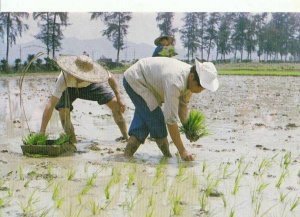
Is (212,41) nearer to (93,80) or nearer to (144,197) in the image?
(93,80)

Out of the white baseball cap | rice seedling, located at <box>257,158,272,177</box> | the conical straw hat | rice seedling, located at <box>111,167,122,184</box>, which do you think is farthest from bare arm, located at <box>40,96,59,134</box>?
rice seedling, located at <box>257,158,272,177</box>

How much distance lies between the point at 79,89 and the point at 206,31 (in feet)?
3.59

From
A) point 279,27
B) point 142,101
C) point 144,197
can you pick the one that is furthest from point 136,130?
point 279,27

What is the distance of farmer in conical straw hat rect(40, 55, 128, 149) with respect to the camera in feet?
12.6

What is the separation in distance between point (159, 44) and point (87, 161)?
102 cm

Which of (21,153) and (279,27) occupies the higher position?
(279,27)

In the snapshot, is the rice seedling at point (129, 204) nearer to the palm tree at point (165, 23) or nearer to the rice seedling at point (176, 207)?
the rice seedling at point (176, 207)

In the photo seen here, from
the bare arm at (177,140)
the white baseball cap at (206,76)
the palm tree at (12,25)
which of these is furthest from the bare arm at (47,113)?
the white baseball cap at (206,76)

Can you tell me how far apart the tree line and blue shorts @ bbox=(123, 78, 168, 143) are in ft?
1.42

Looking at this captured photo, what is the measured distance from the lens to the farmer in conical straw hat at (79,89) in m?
3.84

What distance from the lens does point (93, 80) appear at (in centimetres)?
384

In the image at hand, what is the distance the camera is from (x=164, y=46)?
394 centimetres

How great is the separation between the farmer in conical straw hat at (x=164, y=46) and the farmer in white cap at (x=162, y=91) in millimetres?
211

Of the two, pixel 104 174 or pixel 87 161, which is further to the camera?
pixel 87 161
